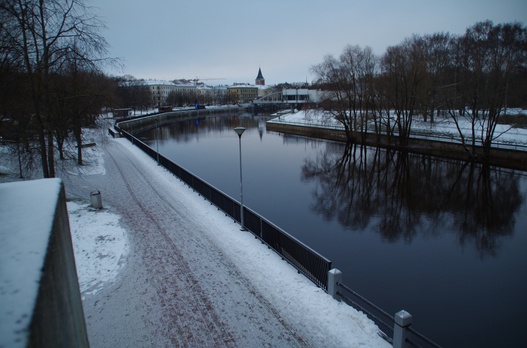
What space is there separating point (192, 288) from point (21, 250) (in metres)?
6.43

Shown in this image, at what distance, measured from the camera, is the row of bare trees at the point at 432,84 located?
29.8m

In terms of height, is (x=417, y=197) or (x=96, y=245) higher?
(x=96, y=245)

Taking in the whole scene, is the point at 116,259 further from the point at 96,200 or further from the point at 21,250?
the point at 21,250

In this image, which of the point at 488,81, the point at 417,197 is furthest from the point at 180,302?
the point at 488,81

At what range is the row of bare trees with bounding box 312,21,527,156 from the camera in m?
29.8

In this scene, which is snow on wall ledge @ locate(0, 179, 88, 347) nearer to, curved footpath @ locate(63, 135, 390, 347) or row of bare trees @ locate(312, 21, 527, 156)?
curved footpath @ locate(63, 135, 390, 347)

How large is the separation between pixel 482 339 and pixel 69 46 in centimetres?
1681

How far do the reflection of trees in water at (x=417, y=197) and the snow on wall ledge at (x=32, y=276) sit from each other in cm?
1318

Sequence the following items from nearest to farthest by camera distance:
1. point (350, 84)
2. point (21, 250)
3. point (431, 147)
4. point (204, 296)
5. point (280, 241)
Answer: point (21, 250), point (204, 296), point (280, 241), point (431, 147), point (350, 84)

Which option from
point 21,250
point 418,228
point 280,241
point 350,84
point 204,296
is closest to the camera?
point 21,250

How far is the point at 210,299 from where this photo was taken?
332 inches

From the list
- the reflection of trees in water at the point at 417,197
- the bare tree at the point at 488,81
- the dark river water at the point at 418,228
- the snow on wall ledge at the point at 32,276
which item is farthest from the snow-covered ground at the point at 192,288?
the bare tree at the point at 488,81

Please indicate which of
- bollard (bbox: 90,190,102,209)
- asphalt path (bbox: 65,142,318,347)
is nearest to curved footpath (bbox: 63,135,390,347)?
asphalt path (bbox: 65,142,318,347)

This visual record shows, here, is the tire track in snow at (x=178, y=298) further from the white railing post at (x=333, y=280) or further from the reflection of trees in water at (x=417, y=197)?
the reflection of trees in water at (x=417, y=197)
